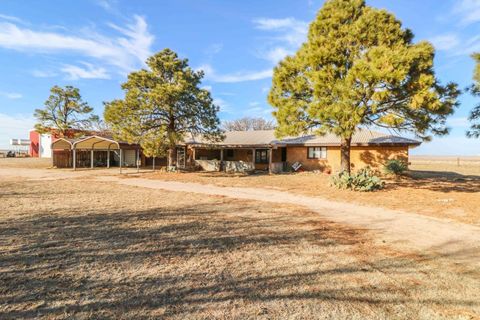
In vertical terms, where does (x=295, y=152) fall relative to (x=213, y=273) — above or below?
above

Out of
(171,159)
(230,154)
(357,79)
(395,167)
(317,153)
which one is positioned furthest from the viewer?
(230,154)

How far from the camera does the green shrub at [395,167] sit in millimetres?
18875

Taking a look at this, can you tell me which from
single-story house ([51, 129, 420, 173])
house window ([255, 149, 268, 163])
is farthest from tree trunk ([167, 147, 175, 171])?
house window ([255, 149, 268, 163])

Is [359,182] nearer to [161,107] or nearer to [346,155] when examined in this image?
[346,155]

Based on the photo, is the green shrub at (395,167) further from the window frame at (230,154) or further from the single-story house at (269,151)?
the window frame at (230,154)

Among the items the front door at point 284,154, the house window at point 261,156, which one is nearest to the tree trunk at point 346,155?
the front door at point 284,154

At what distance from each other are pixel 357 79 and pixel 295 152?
1374 centimetres

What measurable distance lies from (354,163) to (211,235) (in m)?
19.1

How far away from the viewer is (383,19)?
1235cm

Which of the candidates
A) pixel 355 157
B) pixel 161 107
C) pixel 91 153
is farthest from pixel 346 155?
pixel 91 153

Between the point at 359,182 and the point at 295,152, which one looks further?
the point at 295,152

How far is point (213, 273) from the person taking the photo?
13.5 feet

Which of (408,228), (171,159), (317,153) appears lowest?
(408,228)

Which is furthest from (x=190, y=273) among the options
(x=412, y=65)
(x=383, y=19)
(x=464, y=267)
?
(x=383, y=19)
